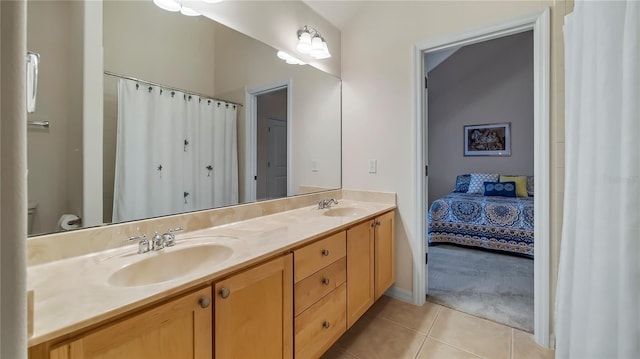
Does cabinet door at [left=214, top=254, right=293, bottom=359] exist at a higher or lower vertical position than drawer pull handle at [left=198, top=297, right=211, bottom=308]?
lower

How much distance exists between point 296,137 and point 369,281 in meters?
1.22

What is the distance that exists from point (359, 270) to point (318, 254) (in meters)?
0.49

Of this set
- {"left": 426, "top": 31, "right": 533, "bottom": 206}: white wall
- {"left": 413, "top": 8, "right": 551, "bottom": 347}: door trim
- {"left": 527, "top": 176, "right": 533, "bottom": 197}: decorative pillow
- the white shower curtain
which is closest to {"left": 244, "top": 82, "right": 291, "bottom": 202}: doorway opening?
{"left": 413, "top": 8, "right": 551, "bottom": 347}: door trim

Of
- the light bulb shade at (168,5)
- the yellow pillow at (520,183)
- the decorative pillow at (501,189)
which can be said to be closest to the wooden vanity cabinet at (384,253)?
the light bulb shade at (168,5)

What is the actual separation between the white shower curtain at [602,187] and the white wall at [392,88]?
1.20 metres

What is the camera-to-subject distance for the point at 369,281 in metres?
1.89

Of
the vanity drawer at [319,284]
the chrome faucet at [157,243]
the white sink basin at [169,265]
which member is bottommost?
the vanity drawer at [319,284]

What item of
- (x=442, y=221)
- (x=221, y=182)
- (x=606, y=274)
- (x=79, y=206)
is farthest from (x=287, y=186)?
(x=442, y=221)

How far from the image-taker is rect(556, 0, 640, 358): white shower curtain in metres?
0.70

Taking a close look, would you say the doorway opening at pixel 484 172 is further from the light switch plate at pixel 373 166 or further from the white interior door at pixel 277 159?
the white interior door at pixel 277 159

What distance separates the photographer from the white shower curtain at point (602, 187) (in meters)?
0.70

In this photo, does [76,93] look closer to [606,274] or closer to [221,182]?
[221,182]

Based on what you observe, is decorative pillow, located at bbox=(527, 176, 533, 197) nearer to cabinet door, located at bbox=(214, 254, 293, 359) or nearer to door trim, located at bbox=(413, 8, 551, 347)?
door trim, located at bbox=(413, 8, 551, 347)

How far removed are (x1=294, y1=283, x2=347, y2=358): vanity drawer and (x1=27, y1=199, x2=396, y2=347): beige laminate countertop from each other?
36 centimetres
